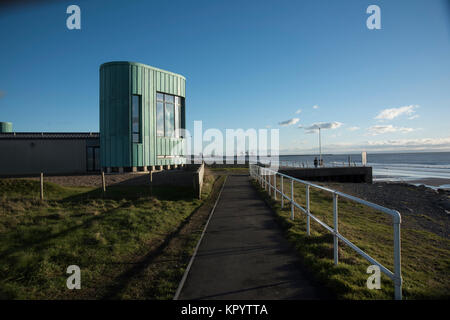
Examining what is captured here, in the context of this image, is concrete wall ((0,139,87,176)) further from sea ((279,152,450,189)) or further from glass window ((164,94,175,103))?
sea ((279,152,450,189))

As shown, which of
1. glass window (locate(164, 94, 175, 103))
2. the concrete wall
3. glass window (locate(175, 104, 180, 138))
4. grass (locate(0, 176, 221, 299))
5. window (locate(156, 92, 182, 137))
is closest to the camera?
grass (locate(0, 176, 221, 299))

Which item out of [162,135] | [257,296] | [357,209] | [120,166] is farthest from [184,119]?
[257,296]

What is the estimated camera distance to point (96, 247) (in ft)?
15.9

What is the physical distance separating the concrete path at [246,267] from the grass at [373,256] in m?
0.26

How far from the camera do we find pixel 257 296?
2859 mm

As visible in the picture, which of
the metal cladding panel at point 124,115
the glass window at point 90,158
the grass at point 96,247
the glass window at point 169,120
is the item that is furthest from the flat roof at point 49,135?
the grass at point 96,247

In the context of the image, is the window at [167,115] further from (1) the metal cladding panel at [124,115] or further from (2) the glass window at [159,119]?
(1) the metal cladding panel at [124,115]

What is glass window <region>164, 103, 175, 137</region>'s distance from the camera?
1877 cm

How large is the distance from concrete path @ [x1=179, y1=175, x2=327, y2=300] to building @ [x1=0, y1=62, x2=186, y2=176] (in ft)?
42.2

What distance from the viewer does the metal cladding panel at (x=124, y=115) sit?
1678 centimetres

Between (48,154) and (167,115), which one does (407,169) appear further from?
(48,154)

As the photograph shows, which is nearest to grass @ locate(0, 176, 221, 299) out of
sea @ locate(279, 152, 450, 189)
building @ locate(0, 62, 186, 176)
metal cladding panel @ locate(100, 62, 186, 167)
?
metal cladding panel @ locate(100, 62, 186, 167)

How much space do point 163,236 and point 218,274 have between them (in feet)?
8.70
